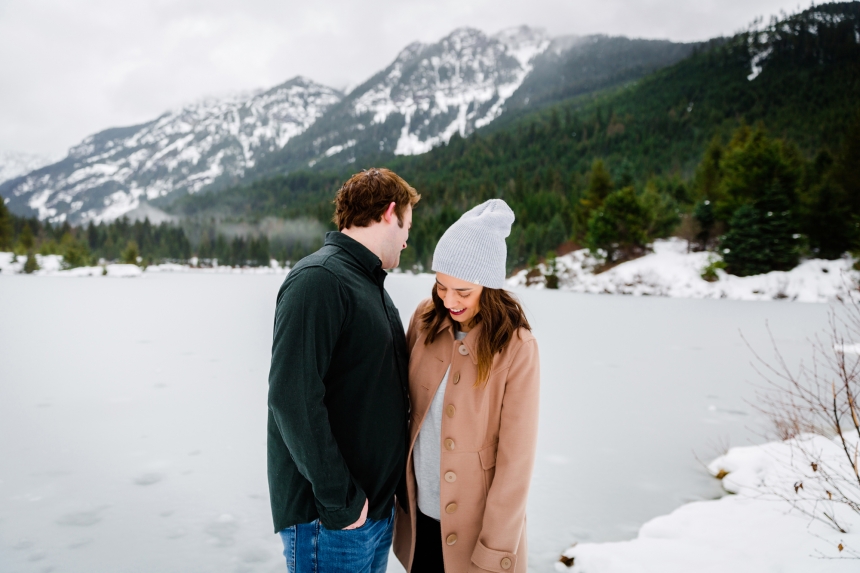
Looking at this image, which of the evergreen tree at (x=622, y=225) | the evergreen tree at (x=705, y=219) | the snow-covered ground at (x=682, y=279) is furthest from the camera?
the evergreen tree at (x=622, y=225)

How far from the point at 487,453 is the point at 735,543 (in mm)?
2592

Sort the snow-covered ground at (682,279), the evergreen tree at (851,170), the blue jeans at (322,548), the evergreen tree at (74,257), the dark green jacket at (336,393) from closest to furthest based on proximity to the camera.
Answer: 1. the dark green jacket at (336,393)
2. the blue jeans at (322,548)
3. the snow-covered ground at (682,279)
4. the evergreen tree at (851,170)
5. the evergreen tree at (74,257)

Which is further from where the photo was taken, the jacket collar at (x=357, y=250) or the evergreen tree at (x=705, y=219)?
the evergreen tree at (x=705, y=219)

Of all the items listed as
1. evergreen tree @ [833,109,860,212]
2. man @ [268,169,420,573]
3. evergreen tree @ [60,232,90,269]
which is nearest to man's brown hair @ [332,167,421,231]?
man @ [268,169,420,573]

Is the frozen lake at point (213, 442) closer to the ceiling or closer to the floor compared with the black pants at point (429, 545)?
closer to the floor

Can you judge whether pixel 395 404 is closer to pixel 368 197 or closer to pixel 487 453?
pixel 487 453

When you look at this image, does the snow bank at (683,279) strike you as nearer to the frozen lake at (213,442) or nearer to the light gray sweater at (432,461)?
the frozen lake at (213,442)

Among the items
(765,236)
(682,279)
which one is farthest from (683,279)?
(765,236)

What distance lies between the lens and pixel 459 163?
108188 mm

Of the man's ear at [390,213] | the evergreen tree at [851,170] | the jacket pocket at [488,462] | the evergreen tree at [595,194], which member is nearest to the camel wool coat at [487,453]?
the jacket pocket at [488,462]

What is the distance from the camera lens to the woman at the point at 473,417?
1.69 meters

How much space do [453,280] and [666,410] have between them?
7.06 metres

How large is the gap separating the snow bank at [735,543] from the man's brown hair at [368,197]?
111 inches

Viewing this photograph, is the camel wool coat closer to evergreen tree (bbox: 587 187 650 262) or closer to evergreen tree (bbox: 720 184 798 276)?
evergreen tree (bbox: 720 184 798 276)
